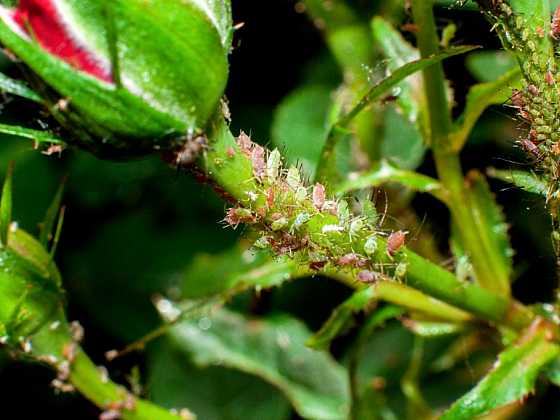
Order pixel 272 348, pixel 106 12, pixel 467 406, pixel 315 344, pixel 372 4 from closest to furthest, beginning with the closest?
pixel 106 12 < pixel 467 406 < pixel 315 344 < pixel 372 4 < pixel 272 348

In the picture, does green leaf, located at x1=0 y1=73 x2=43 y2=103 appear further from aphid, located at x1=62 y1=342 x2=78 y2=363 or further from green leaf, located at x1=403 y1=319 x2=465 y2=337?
green leaf, located at x1=403 y1=319 x2=465 y2=337

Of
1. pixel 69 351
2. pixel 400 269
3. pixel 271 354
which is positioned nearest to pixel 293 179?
pixel 400 269

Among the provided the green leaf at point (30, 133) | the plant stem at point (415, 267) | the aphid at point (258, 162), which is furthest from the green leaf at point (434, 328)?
the green leaf at point (30, 133)

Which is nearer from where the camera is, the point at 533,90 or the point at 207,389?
the point at 533,90

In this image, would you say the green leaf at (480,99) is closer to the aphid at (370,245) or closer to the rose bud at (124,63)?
the aphid at (370,245)

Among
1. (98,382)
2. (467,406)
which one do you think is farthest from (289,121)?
(467,406)

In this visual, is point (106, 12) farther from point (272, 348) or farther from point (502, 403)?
point (272, 348)

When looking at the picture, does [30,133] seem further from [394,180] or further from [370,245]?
[394,180]
